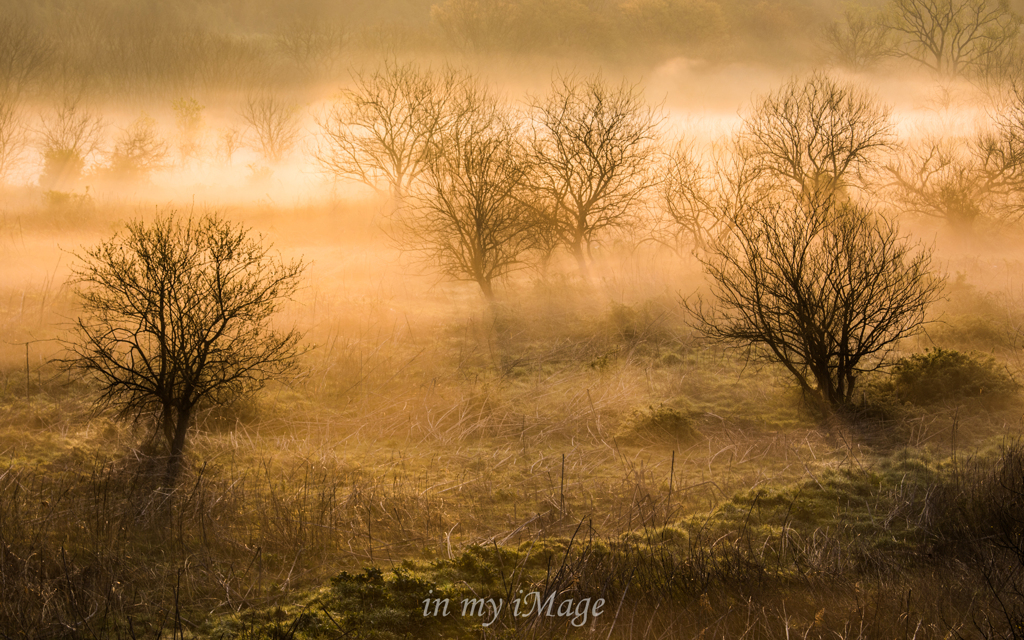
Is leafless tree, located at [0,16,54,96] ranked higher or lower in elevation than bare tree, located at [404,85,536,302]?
higher

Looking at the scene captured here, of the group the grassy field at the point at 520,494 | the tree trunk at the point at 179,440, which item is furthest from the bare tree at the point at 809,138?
the tree trunk at the point at 179,440

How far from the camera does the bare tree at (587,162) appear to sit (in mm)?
18938

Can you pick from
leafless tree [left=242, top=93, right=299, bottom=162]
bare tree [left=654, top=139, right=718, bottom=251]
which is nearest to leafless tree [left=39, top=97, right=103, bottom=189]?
leafless tree [left=242, top=93, right=299, bottom=162]

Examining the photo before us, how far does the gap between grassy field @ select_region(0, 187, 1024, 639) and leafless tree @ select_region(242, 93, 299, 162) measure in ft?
103

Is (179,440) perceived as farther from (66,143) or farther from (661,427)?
(66,143)

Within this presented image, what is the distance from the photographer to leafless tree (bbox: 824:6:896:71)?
4459 cm

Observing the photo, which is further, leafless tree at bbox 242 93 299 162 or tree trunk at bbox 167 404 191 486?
leafless tree at bbox 242 93 299 162

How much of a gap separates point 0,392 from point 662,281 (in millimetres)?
13688

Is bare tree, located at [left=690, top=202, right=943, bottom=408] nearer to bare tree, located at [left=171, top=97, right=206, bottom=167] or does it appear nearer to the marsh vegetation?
the marsh vegetation

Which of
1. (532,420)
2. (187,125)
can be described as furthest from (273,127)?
(532,420)

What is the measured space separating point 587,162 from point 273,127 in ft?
108

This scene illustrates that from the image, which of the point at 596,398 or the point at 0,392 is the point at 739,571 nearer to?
the point at 596,398

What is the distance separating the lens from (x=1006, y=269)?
63.2ft

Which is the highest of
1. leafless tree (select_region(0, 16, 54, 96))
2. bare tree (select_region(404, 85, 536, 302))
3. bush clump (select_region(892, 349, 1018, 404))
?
leafless tree (select_region(0, 16, 54, 96))
